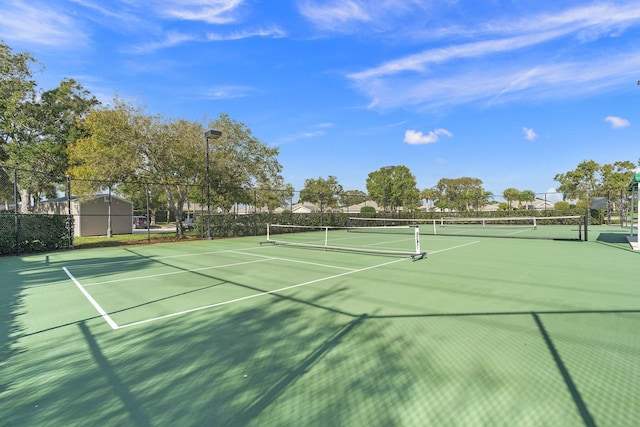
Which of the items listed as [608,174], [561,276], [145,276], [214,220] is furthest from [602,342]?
[608,174]

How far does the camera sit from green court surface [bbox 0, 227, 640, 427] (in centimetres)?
231

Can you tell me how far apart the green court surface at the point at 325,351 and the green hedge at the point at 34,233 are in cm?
699

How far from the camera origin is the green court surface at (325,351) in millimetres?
2312

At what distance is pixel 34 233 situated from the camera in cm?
1254

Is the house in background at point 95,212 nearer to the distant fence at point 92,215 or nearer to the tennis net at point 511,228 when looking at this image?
the distant fence at point 92,215

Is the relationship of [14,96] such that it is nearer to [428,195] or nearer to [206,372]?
[206,372]

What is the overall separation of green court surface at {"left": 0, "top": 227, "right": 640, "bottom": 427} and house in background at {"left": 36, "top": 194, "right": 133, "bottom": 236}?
744 inches

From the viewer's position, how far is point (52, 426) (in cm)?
219

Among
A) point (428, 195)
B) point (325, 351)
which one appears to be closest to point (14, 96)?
point (325, 351)

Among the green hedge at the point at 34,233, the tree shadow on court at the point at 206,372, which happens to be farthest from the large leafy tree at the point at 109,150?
the tree shadow on court at the point at 206,372

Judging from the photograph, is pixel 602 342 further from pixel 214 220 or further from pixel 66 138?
pixel 66 138

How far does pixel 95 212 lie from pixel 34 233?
40.6ft

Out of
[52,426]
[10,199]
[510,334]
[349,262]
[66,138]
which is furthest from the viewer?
[66,138]

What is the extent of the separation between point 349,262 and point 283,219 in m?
13.3
